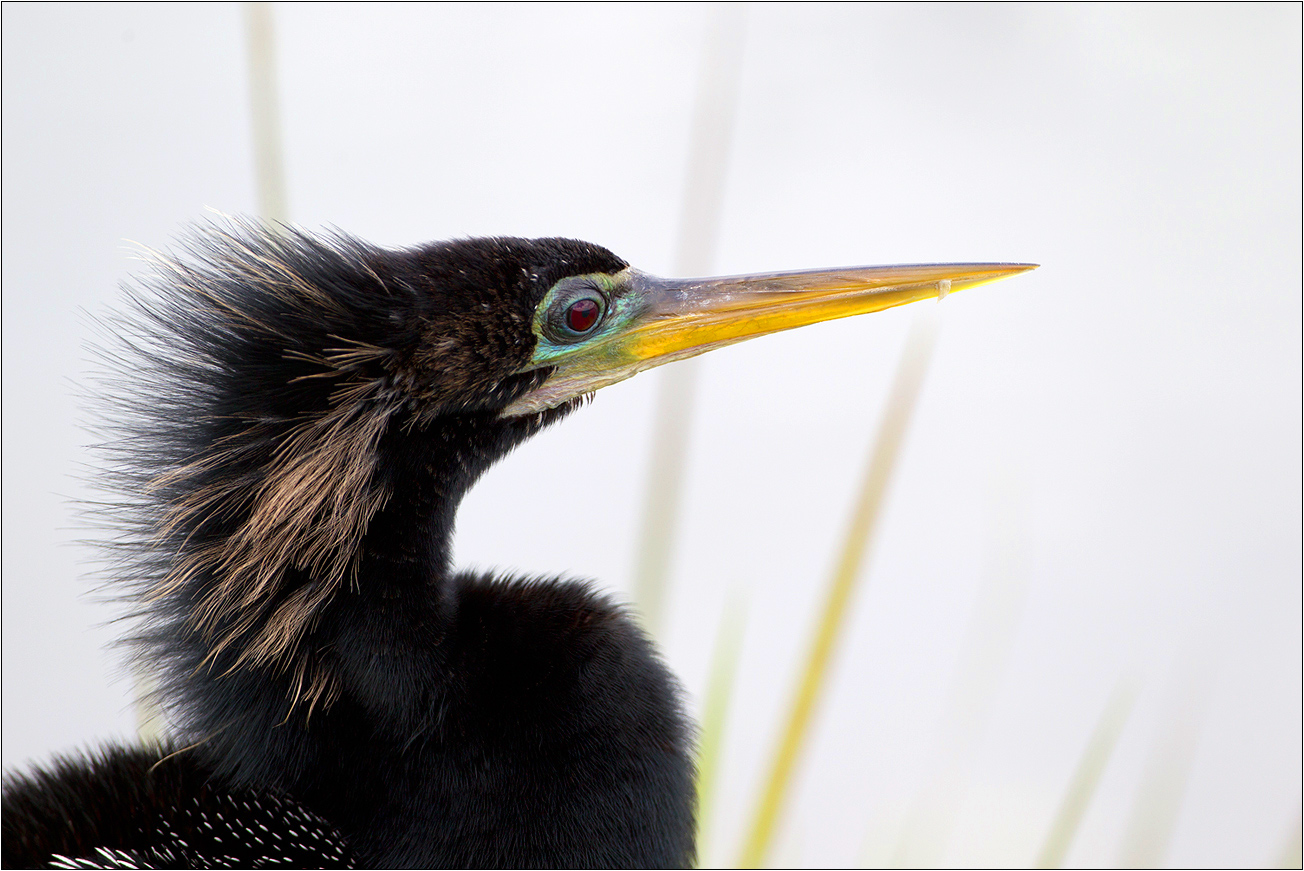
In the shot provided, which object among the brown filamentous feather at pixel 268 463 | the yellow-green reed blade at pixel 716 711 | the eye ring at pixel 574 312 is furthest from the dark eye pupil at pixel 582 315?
the yellow-green reed blade at pixel 716 711

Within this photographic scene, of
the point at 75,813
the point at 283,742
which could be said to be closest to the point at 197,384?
the point at 283,742

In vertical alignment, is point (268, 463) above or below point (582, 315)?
below

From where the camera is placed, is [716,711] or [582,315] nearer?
[582,315]

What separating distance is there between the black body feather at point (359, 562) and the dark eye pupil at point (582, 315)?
1.0 inches

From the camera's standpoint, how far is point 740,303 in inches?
25.8

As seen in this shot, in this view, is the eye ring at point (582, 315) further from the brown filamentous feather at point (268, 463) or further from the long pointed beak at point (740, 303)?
the brown filamentous feather at point (268, 463)

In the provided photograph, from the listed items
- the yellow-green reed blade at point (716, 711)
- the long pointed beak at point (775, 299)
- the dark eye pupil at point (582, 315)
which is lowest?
the yellow-green reed blade at point (716, 711)

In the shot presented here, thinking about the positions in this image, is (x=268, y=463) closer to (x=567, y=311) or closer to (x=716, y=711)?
(x=567, y=311)

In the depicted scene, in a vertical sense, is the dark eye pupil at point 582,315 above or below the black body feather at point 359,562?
above

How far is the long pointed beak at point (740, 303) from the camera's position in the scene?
0.65 metres

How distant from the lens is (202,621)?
557mm

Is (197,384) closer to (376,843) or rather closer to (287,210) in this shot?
(376,843)

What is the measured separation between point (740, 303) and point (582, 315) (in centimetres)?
12

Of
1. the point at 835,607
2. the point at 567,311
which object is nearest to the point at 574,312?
the point at 567,311
